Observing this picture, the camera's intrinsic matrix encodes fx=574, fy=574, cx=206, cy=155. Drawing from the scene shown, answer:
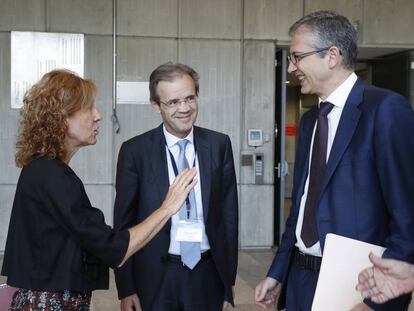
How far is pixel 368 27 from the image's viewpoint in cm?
688

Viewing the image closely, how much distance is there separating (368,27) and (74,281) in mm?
5762

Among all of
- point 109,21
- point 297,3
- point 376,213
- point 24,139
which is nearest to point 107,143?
point 109,21

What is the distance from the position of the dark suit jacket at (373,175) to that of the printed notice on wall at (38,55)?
188 inches

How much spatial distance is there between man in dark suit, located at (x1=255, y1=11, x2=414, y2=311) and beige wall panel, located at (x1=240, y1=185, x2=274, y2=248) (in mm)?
4514

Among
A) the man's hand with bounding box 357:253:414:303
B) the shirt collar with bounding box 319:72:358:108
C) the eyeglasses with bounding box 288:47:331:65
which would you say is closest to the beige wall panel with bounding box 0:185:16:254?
the eyeglasses with bounding box 288:47:331:65

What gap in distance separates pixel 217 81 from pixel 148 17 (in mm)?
1077

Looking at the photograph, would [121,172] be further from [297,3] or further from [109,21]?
[297,3]

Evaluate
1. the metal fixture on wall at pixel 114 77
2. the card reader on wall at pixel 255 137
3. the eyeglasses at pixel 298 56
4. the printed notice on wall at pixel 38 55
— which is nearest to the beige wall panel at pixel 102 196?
the metal fixture on wall at pixel 114 77

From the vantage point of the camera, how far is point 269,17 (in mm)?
6754

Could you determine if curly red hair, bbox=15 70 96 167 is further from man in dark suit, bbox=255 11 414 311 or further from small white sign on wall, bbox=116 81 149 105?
small white sign on wall, bbox=116 81 149 105

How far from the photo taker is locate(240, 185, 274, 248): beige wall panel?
685cm

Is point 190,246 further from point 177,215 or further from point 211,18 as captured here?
point 211,18

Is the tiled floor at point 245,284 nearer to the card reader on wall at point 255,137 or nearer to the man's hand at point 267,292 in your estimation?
the card reader on wall at point 255,137

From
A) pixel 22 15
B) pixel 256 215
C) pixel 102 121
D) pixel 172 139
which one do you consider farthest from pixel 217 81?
pixel 172 139
